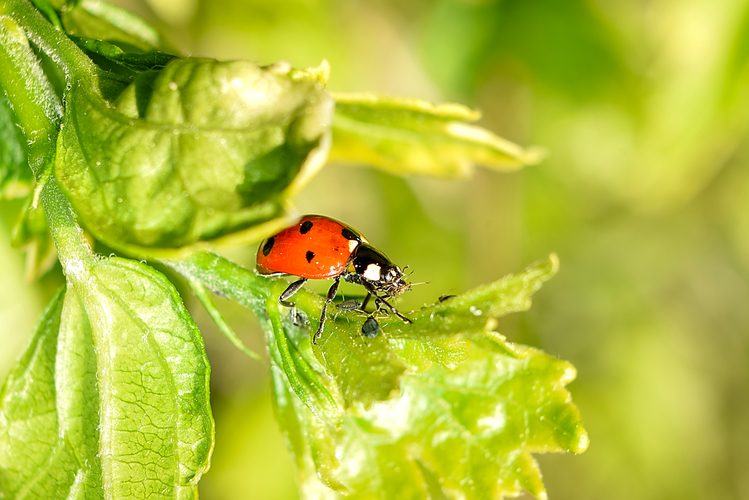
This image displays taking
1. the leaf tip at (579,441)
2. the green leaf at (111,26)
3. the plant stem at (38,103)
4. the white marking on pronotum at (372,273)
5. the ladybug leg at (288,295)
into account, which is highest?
the green leaf at (111,26)

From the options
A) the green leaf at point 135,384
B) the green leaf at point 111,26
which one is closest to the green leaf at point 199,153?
the green leaf at point 135,384

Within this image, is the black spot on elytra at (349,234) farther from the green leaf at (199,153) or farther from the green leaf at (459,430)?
the green leaf at (199,153)

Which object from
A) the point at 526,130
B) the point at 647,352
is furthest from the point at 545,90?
the point at 647,352

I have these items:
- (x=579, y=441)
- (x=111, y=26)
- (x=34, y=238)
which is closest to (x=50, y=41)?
(x=111, y=26)

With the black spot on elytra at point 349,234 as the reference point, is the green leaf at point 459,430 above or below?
below

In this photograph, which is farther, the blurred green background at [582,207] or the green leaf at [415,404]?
the blurred green background at [582,207]

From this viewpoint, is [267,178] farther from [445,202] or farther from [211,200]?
[445,202]

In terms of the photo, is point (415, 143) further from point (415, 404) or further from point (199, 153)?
point (199, 153)

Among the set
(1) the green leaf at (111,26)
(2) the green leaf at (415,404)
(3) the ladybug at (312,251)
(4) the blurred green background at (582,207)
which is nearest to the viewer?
(2) the green leaf at (415,404)
